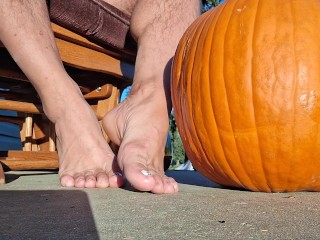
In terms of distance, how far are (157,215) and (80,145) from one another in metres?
0.66

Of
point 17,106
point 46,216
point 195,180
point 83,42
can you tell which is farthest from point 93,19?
point 46,216

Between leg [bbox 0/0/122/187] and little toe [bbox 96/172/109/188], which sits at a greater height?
leg [bbox 0/0/122/187]

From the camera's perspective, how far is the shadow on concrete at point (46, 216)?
2.14ft

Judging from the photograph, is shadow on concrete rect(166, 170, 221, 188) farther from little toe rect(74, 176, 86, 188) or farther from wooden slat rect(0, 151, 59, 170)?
wooden slat rect(0, 151, 59, 170)

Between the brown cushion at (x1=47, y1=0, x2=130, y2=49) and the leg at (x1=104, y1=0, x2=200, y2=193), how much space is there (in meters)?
0.14

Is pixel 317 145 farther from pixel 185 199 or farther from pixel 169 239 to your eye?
pixel 169 239

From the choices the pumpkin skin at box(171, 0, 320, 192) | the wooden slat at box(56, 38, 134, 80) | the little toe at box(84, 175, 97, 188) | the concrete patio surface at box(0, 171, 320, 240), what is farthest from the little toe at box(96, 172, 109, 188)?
the wooden slat at box(56, 38, 134, 80)

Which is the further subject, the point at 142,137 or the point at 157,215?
the point at 142,137

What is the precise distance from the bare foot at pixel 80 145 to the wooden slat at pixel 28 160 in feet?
0.96

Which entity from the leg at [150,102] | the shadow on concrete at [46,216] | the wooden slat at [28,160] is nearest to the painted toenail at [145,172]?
the leg at [150,102]

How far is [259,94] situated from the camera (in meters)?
1.08

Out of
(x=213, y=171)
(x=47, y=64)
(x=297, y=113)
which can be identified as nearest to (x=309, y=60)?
(x=297, y=113)

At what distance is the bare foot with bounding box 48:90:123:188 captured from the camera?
1.38 m

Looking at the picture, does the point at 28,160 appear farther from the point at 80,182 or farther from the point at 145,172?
the point at 145,172
